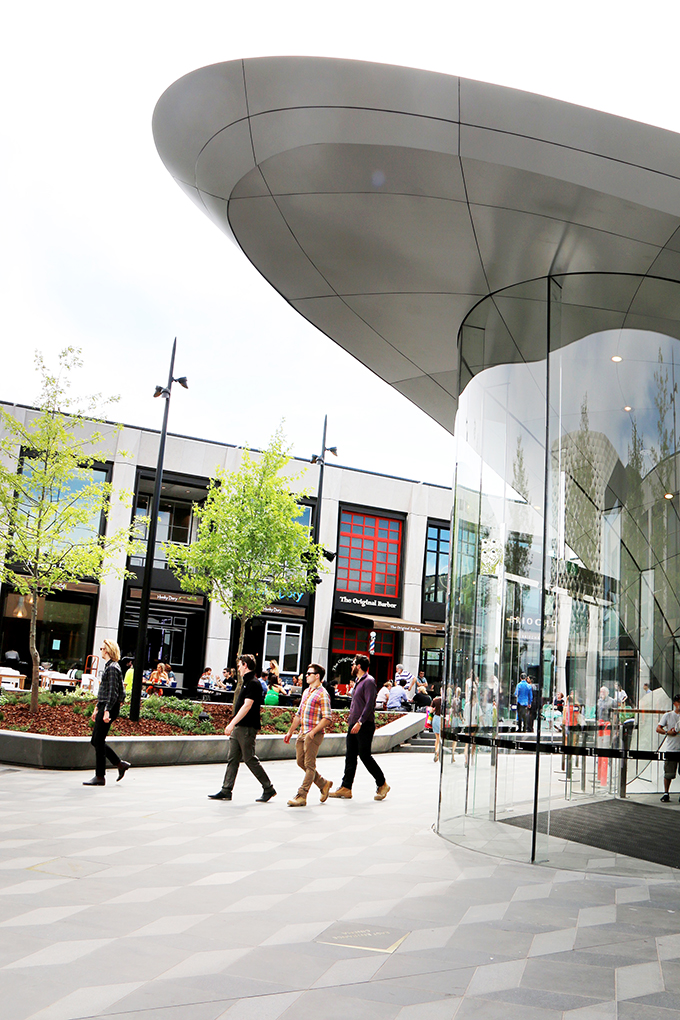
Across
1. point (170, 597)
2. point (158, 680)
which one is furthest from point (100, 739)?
point (170, 597)

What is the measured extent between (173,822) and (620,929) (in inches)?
180

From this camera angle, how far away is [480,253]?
8.66 m

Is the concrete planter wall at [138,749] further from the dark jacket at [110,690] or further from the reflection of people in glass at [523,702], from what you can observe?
the reflection of people in glass at [523,702]

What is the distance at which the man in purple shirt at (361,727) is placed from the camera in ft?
35.3

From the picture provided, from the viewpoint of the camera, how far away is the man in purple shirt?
10.8m

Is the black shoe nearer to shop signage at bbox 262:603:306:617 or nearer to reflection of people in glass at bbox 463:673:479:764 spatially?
reflection of people in glass at bbox 463:673:479:764

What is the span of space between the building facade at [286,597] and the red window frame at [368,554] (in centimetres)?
5

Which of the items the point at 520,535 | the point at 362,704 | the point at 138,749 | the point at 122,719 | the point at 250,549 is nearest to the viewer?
the point at 520,535

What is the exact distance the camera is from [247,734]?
10.2 m

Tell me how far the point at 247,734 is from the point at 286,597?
23.0m

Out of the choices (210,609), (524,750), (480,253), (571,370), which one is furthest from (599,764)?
(210,609)

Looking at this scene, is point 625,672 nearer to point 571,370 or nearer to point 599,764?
point 599,764

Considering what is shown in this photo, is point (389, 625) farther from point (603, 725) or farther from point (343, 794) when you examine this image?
point (603, 725)

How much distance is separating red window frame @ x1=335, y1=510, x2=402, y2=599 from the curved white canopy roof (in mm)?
26984
